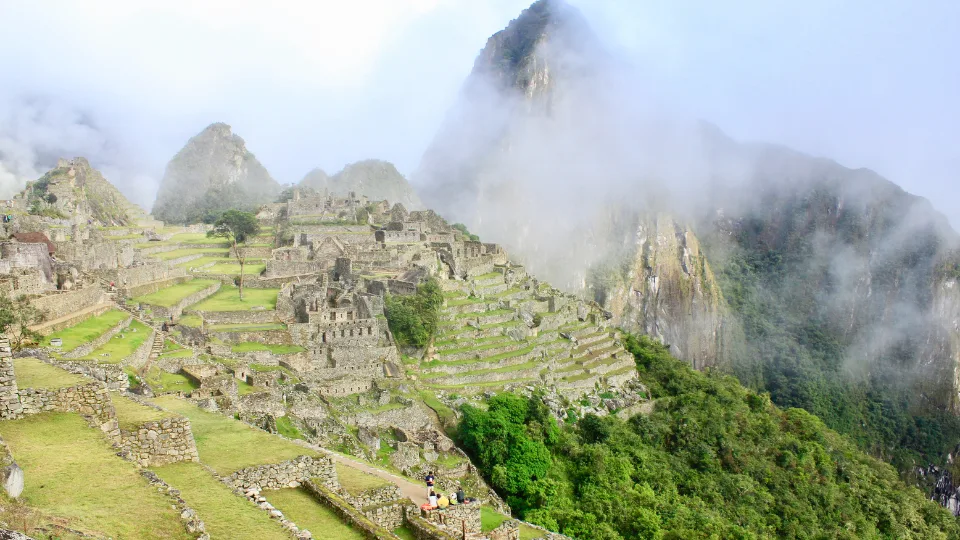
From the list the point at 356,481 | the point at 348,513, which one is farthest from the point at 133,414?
the point at 356,481

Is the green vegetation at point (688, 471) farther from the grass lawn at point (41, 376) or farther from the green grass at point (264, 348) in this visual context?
the grass lawn at point (41, 376)

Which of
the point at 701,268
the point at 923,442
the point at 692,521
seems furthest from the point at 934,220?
the point at 692,521

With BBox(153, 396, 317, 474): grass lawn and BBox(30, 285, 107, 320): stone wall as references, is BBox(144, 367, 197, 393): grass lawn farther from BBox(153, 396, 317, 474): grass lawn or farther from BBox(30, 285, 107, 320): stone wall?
BBox(153, 396, 317, 474): grass lawn

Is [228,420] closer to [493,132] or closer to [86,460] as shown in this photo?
[86,460]

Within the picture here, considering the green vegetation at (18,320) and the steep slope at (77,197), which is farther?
the steep slope at (77,197)

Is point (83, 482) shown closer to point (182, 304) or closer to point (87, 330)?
point (87, 330)

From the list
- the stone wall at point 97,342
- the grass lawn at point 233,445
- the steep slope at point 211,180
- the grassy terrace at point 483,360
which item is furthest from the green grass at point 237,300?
the steep slope at point 211,180
